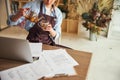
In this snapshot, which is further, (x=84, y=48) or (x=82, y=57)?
(x=84, y=48)

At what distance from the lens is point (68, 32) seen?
3.59 metres

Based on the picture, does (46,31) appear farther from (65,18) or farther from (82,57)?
(65,18)

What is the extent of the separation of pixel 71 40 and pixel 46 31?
170 centimetres

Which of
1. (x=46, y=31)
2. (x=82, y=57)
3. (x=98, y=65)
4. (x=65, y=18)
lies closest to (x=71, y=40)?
(x=65, y=18)

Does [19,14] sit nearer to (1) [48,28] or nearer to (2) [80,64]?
(1) [48,28]

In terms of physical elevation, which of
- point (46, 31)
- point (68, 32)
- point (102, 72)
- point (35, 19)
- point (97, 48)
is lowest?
point (102, 72)

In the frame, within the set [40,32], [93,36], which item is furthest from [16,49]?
[93,36]

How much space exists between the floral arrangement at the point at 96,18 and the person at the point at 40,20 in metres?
1.52

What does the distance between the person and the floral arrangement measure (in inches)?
59.7

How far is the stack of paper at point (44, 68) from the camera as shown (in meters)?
0.86

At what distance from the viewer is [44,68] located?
36.5 inches

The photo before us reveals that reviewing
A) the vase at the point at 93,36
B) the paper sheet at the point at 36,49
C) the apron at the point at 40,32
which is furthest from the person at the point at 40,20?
the vase at the point at 93,36

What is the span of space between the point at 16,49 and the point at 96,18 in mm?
2225

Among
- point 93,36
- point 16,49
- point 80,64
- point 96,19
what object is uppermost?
point 96,19
